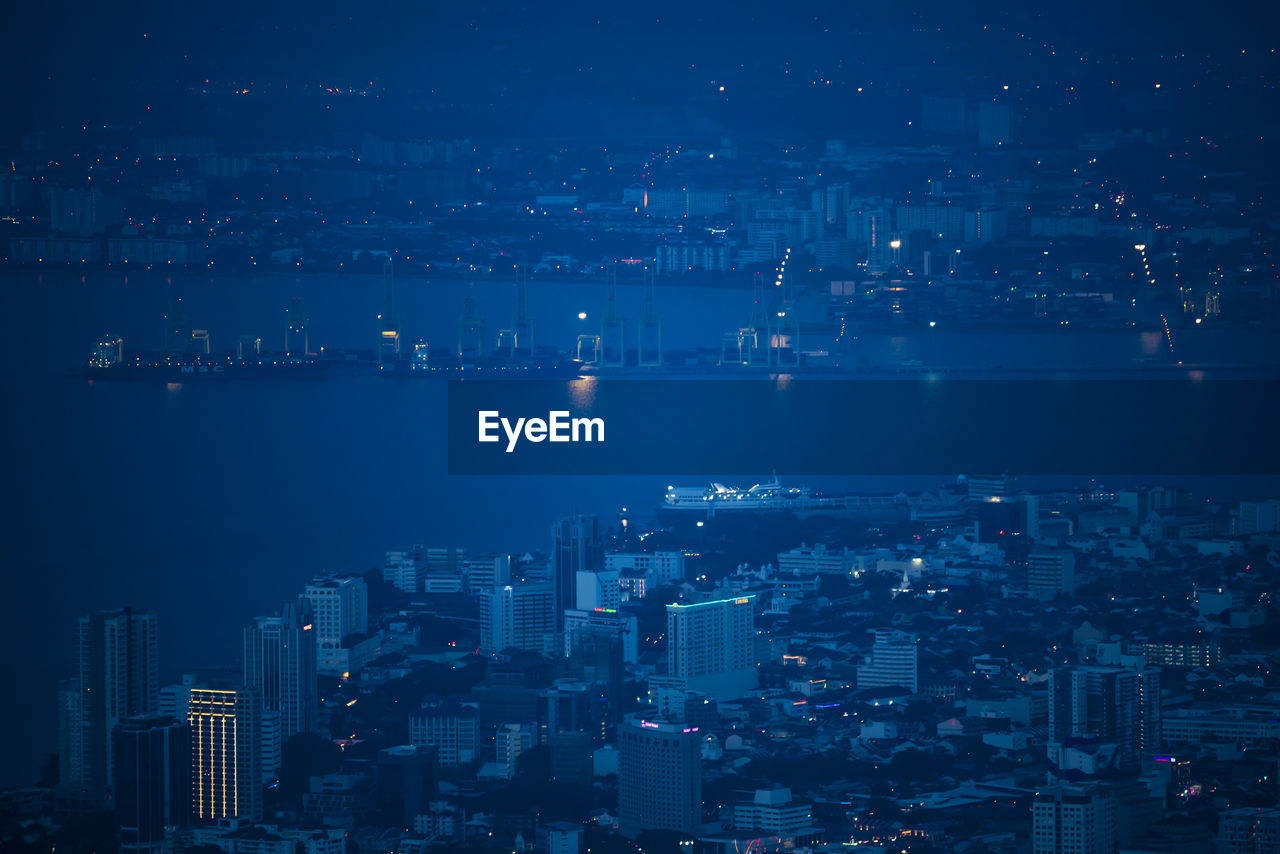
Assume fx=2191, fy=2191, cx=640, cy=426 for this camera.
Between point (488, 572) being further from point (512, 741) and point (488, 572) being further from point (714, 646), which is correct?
point (512, 741)

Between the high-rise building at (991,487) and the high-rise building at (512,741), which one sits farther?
the high-rise building at (991,487)

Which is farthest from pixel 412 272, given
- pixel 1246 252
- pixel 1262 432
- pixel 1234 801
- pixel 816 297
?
pixel 1234 801

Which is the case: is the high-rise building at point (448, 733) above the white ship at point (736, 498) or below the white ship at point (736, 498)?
below

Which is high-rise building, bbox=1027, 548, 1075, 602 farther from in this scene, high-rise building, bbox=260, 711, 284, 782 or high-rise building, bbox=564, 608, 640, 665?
high-rise building, bbox=260, 711, 284, 782

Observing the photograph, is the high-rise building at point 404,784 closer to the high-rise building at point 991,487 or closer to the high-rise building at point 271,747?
the high-rise building at point 271,747

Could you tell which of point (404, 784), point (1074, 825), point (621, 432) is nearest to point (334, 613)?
point (621, 432)

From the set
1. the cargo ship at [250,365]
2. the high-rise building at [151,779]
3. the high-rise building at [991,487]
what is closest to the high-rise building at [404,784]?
the high-rise building at [151,779]

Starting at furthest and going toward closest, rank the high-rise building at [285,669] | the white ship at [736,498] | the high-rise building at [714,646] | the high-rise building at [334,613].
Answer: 1. the white ship at [736,498]
2. the high-rise building at [334,613]
3. the high-rise building at [714,646]
4. the high-rise building at [285,669]

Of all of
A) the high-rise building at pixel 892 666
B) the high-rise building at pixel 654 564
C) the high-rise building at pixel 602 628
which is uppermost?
the high-rise building at pixel 654 564
